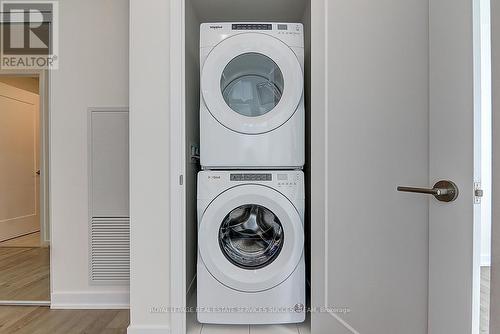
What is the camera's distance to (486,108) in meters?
0.82

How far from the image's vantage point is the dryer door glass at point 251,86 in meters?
1.85

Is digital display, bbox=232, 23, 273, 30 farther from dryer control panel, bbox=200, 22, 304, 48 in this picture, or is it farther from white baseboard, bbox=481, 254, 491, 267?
white baseboard, bbox=481, 254, 491, 267

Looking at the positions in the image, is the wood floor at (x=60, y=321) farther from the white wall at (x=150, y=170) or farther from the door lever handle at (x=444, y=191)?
the door lever handle at (x=444, y=191)

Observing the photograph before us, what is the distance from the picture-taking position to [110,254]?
6.87ft

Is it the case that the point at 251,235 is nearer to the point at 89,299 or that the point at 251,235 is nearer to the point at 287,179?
the point at 287,179

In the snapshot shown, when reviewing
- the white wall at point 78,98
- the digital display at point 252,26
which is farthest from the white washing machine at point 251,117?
the white wall at point 78,98

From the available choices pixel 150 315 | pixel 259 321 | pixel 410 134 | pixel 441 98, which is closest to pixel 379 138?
pixel 410 134

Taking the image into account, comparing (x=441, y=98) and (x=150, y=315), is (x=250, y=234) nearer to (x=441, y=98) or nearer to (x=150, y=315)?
(x=150, y=315)

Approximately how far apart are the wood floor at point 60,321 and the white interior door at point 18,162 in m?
2.42

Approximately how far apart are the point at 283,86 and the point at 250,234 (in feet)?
2.89


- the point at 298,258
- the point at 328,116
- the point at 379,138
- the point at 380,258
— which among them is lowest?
the point at 298,258

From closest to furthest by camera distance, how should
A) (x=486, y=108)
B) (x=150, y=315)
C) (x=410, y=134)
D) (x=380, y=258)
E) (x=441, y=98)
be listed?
1. (x=486, y=108)
2. (x=441, y=98)
3. (x=410, y=134)
4. (x=380, y=258)
5. (x=150, y=315)

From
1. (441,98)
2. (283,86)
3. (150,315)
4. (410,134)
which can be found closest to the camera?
(441,98)

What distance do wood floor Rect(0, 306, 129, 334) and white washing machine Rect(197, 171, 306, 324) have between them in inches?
22.7
